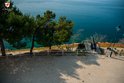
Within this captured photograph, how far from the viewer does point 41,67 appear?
34.6m

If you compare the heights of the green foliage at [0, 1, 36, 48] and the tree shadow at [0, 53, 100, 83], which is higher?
the green foliage at [0, 1, 36, 48]

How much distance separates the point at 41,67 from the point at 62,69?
115 inches

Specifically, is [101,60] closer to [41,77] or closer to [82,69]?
[82,69]

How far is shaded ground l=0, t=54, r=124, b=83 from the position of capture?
3153 cm

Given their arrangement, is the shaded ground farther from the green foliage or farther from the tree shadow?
the green foliage

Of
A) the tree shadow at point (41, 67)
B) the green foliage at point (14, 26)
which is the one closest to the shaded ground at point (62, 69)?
the tree shadow at point (41, 67)

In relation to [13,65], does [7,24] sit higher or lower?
higher

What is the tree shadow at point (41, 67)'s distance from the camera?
31.4 m

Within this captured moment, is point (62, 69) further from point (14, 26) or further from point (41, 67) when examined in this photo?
point (14, 26)

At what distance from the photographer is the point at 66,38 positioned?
42.6 m

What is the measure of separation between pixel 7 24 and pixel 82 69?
12.1 metres

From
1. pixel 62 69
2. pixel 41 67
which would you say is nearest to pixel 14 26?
pixel 41 67

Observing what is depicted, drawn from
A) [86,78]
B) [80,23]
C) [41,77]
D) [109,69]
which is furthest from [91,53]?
[80,23]

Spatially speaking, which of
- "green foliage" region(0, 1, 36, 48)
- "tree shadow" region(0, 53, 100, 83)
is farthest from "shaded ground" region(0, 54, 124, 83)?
"green foliage" region(0, 1, 36, 48)
